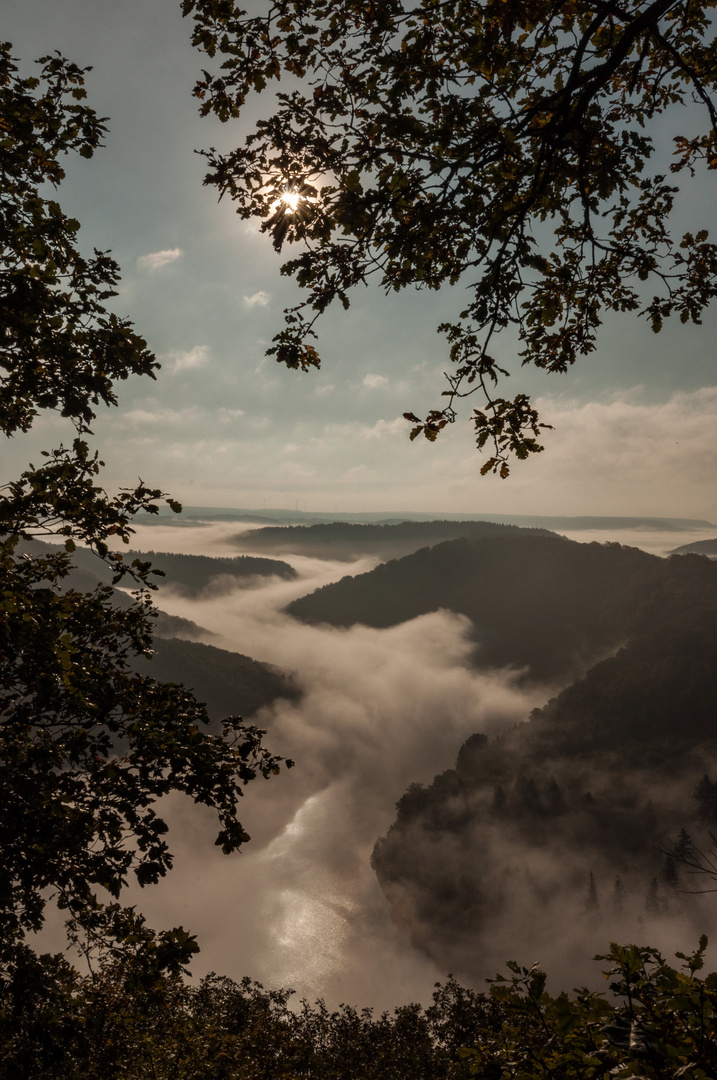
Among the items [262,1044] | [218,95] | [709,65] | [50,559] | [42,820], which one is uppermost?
[709,65]

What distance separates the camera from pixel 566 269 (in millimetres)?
6660

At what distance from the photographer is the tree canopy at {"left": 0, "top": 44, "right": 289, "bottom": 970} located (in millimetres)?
5656

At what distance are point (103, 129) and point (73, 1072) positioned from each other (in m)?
20.0

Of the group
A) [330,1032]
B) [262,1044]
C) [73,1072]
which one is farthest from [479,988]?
[73,1072]

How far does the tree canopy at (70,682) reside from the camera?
5656 mm

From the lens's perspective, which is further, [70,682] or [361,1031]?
[361,1031]

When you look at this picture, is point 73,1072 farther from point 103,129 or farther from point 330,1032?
point 330,1032

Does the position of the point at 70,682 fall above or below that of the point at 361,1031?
above

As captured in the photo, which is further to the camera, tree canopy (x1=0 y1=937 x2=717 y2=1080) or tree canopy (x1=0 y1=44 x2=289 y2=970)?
tree canopy (x1=0 y1=44 x2=289 y2=970)

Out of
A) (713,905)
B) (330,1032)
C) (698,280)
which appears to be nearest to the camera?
(698,280)

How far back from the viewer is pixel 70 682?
6715 mm

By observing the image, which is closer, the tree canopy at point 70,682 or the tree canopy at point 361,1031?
the tree canopy at point 361,1031

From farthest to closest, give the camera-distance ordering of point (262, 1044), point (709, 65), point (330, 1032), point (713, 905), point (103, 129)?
point (713, 905) < point (330, 1032) < point (262, 1044) < point (103, 129) < point (709, 65)

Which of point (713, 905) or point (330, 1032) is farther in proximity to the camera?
point (713, 905)
